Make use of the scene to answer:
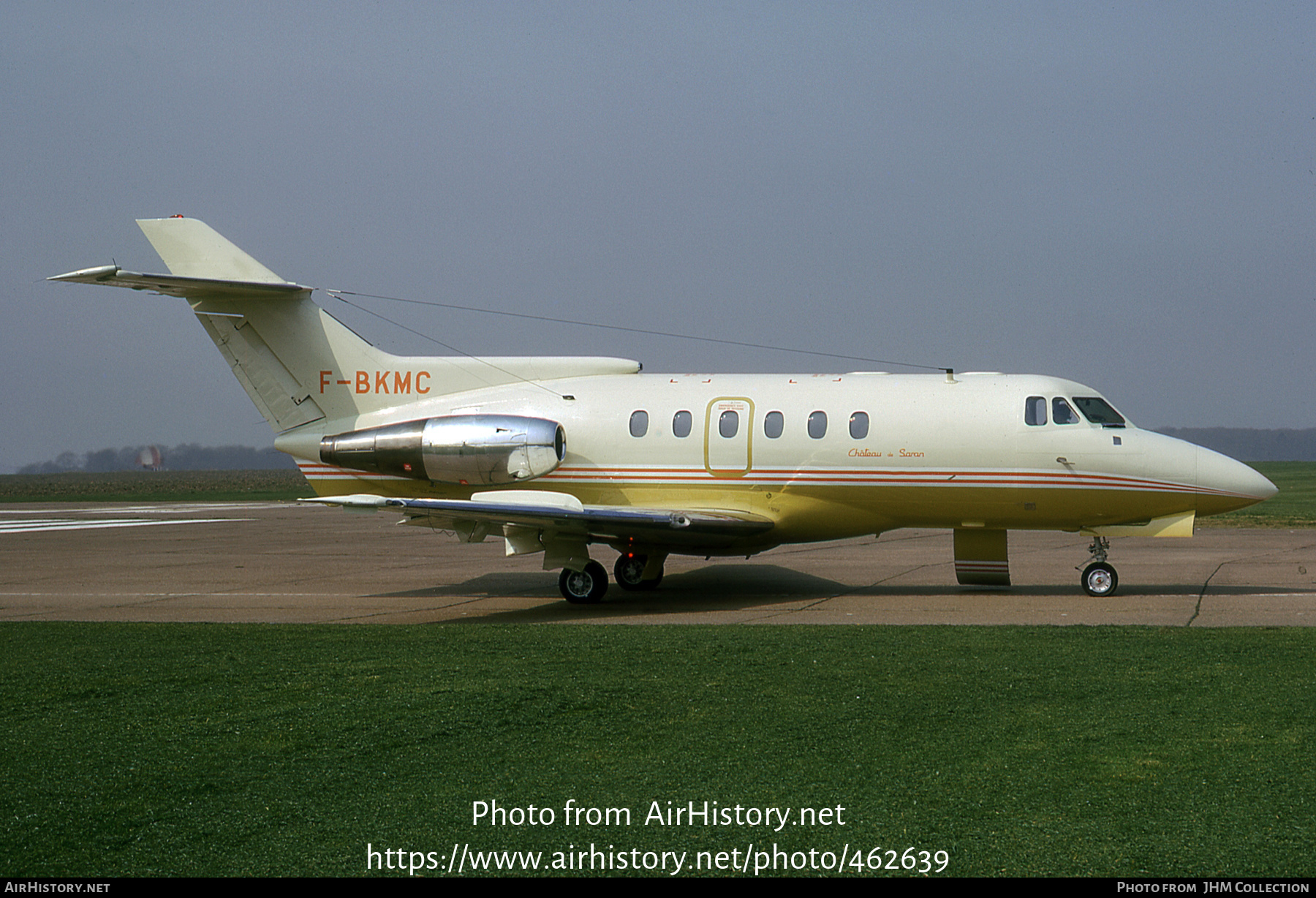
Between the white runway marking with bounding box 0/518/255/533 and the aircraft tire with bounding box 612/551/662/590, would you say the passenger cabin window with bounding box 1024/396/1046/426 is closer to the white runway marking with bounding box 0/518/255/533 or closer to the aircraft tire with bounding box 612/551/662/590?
the aircraft tire with bounding box 612/551/662/590

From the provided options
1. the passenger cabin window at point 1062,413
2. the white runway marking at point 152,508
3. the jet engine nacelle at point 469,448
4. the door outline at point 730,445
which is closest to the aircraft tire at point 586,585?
the jet engine nacelle at point 469,448

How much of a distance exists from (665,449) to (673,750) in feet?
34.2

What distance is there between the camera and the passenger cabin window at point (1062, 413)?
16.5m

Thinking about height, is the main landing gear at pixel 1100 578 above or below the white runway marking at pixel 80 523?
below

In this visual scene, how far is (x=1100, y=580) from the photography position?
16.4m

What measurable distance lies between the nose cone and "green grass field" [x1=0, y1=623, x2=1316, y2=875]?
4587 millimetres

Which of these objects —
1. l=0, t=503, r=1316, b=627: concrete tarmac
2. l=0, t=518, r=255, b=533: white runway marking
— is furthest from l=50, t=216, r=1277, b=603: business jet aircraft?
l=0, t=518, r=255, b=533: white runway marking

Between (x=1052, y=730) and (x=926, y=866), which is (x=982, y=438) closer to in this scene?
(x=1052, y=730)

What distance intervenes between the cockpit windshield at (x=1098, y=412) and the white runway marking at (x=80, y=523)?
2749 cm

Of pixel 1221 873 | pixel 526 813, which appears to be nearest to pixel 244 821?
pixel 526 813

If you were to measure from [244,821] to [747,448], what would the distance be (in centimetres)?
1201

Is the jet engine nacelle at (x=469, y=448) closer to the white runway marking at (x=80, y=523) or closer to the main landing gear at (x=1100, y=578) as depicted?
the main landing gear at (x=1100, y=578)

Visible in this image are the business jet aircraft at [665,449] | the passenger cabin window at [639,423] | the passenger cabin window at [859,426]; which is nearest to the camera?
the business jet aircraft at [665,449]
